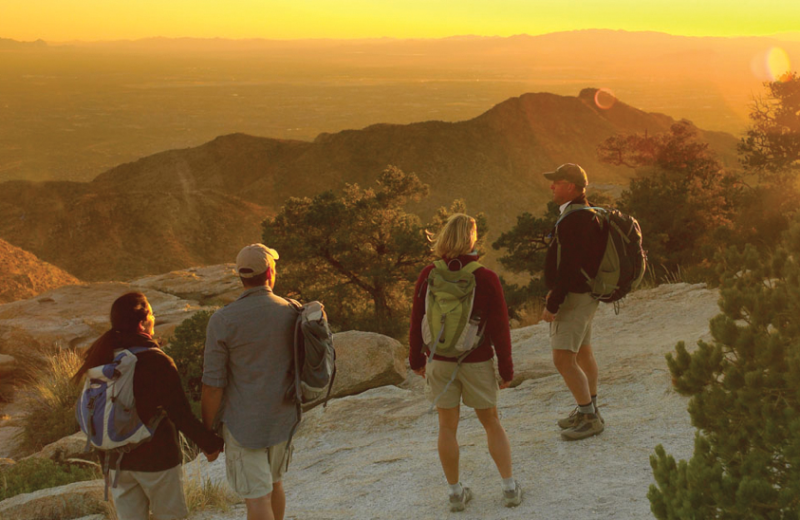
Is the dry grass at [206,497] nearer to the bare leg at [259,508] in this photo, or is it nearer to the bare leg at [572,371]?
the bare leg at [259,508]

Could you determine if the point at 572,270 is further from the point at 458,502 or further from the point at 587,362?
the point at 458,502

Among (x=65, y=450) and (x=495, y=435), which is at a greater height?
(x=495, y=435)

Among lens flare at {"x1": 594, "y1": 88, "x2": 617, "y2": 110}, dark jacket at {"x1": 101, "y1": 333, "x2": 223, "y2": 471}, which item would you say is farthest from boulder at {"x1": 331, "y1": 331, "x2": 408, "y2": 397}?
lens flare at {"x1": 594, "y1": 88, "x2": 617, "y2": 110}

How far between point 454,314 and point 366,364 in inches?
261

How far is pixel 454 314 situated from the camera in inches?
179

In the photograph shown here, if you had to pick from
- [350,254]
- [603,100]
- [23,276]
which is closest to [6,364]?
[350,254]

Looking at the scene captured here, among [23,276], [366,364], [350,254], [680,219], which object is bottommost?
[23,276]

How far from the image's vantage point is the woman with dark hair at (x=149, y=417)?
149 inches

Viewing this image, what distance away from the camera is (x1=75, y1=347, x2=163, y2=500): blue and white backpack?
373cm

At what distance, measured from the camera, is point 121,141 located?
126688 millimetres

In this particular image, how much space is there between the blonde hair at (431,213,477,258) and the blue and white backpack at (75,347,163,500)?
2.00 m

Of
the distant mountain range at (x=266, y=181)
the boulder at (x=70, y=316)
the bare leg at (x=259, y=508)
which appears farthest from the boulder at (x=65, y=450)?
the distant mountain range at (x=266, y=181)

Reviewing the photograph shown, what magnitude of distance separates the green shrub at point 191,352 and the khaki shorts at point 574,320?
29.8 ft

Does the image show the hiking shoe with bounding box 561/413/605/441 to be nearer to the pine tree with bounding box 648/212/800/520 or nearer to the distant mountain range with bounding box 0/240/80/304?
the pine tree with bounding box 648/212/800/520
